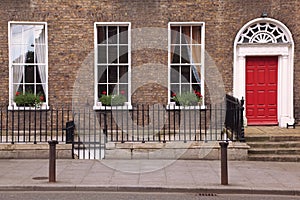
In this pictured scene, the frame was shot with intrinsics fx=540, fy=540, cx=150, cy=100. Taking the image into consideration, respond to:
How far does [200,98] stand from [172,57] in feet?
5.08

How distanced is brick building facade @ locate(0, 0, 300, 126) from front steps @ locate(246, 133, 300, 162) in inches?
78.4

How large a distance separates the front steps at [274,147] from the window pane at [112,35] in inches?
201

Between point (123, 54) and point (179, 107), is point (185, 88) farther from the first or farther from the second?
point (123, 54)

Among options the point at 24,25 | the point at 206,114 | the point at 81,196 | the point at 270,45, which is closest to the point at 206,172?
the point at 81,196

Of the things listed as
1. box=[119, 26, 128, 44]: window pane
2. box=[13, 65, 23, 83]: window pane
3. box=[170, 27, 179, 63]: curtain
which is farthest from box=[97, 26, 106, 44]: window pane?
box=[13, 65, 23, 83]: window pane

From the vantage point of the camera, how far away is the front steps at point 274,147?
45.7ft

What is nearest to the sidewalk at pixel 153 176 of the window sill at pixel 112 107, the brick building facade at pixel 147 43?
the window sill at pixel 112 107

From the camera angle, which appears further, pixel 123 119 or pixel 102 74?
pixel 102 74

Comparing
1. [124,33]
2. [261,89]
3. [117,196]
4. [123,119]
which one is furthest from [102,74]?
[117,196]

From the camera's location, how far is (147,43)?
16.6 metres

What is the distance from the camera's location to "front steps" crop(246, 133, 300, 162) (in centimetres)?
1394

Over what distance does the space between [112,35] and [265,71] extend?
4.90m

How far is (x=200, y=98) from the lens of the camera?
1678 cm

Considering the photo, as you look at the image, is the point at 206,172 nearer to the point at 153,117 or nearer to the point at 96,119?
the point at 153,117
